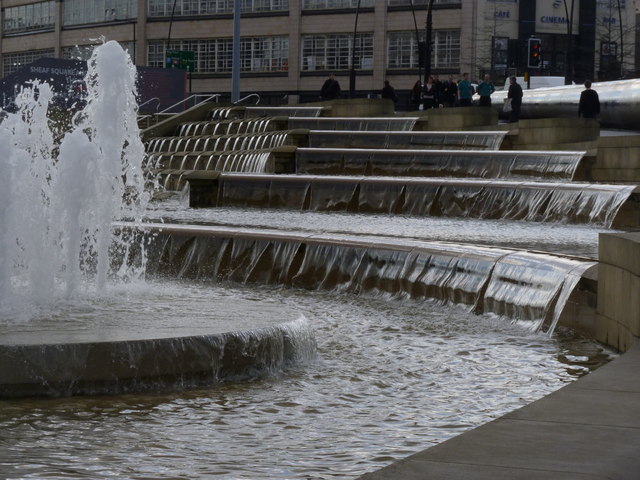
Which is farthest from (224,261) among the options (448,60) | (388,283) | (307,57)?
(307,57)

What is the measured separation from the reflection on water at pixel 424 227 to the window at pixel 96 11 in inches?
2704

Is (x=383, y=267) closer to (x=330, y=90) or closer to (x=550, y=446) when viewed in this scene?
(x=550, y=446)

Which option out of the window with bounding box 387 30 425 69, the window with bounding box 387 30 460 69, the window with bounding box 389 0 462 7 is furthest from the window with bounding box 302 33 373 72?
the window with bounding box 389 0 462 7

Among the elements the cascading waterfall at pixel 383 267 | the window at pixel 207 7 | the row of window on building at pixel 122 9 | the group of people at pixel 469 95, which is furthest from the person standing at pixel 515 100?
the window at pixel 207 7

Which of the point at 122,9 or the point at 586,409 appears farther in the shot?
the point at 122,9

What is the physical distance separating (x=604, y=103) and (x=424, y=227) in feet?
→ 50.1

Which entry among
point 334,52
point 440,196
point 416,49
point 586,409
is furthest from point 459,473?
point 334,52

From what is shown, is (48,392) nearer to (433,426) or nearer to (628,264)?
(433,426)

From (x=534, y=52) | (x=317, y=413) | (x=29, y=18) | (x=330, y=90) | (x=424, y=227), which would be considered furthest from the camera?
(x=29, y=18)

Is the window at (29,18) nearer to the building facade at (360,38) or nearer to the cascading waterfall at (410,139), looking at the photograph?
the building facade at (360,38)

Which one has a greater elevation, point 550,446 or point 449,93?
point 449,93

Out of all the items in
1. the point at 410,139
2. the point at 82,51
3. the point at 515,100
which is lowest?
the point at 410,139

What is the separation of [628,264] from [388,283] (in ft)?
12.3

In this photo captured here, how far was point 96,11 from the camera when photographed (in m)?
87.1
